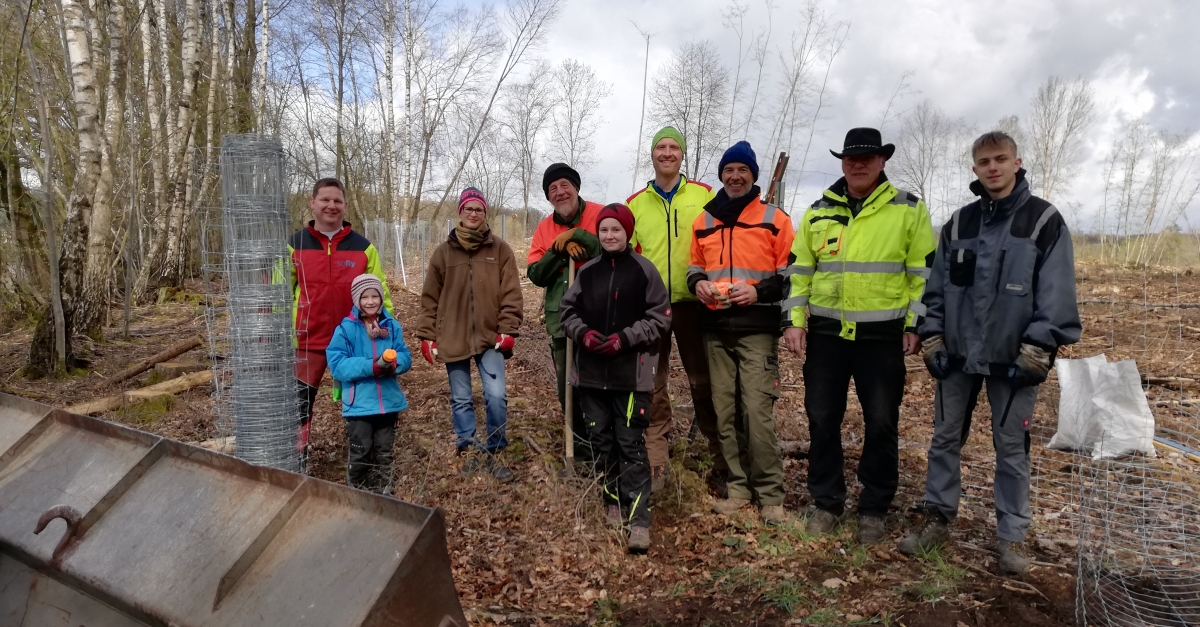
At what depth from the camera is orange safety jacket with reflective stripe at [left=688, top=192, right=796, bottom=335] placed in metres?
4.38

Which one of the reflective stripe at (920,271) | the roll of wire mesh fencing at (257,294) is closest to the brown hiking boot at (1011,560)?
the reflective stripe at (920,271)

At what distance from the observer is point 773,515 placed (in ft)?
14.3

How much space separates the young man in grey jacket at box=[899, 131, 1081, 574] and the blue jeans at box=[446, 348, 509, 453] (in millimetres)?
2714

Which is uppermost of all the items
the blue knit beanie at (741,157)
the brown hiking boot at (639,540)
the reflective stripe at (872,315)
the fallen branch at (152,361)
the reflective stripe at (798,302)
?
the blue knit beanie at (741,157)

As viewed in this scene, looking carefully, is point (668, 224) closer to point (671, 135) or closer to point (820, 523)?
point (671, 135)

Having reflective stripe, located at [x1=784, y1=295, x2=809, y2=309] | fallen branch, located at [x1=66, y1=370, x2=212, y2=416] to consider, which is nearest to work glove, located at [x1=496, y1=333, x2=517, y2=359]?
reflective stripe, located at [x1=784, y1=295, x2=809, y2=309]

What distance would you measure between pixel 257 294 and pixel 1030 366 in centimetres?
434

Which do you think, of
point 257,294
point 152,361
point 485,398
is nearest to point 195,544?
point 257,294

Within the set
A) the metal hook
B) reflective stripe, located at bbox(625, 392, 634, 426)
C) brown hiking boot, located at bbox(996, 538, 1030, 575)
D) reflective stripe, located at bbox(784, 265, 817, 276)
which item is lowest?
brown hiking boot, located at bbox(996, 538, 1030, 575)

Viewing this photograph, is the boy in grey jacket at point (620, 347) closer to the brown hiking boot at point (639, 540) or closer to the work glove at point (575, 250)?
the brown hiking boot at point (639, 540)

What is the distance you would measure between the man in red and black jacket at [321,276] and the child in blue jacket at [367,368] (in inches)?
6.1

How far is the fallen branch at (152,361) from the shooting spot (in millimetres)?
7988

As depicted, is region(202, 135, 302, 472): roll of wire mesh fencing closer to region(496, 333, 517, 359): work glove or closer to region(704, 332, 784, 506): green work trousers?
region(496, 333, 517, 359): work glove

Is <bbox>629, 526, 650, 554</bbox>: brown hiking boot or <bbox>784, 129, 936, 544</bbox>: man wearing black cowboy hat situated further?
<bbox>629, 526, 650, 554</bbox>: brown hiking boot
